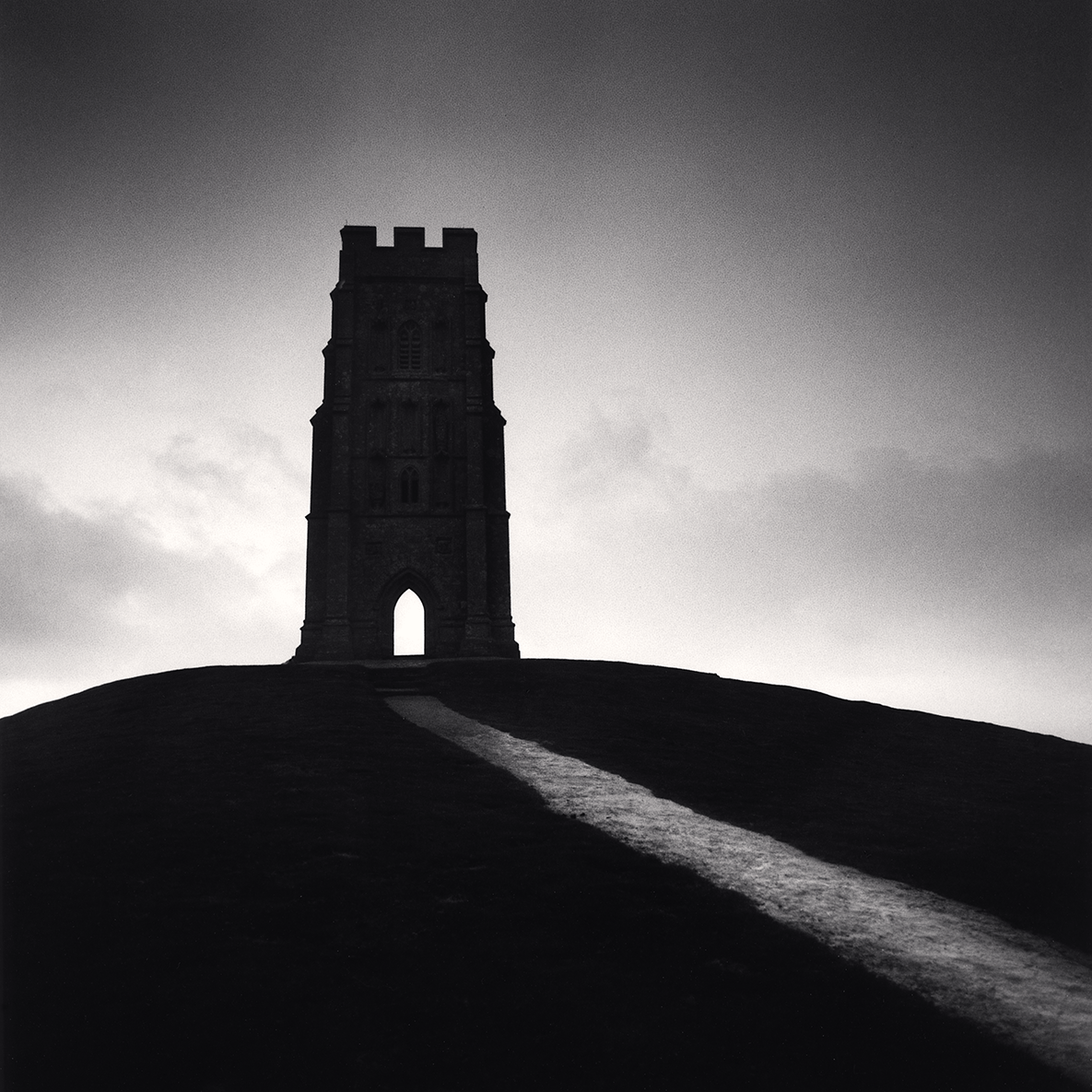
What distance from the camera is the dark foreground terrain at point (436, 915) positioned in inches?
264

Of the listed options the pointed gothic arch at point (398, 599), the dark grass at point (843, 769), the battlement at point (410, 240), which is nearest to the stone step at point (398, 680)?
the dark grass at point (843, 769)

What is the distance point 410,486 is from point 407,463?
1.05 metres

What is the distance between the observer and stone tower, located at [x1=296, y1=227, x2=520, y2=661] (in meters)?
34.8

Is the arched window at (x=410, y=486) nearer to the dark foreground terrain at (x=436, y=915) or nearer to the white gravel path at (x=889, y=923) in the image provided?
the dark foreground terrain at (x=436, y=915)

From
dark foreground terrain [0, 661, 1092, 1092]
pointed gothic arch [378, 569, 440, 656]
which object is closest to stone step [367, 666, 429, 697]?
dark foreground terrain [0, 661, 1092, 1092]

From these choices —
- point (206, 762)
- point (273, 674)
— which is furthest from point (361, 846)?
point (273, 674)

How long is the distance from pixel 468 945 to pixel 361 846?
2.85 metres

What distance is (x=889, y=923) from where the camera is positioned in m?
9.61

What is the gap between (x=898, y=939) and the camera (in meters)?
9.18

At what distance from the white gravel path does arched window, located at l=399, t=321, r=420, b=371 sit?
27.1m

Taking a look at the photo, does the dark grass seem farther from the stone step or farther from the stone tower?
the stone tower

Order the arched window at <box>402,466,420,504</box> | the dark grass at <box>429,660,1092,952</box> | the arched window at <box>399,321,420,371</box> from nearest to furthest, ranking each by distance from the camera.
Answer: the dark grass at <box>429,660,1092,952</box> → the arched window at <box>402,466,420,504</box> → the arched window at <box>399,321,420,371</box>

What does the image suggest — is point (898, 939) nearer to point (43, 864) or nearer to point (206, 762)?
point (43, 864)

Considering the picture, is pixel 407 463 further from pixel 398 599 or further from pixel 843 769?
pixel 843 769
